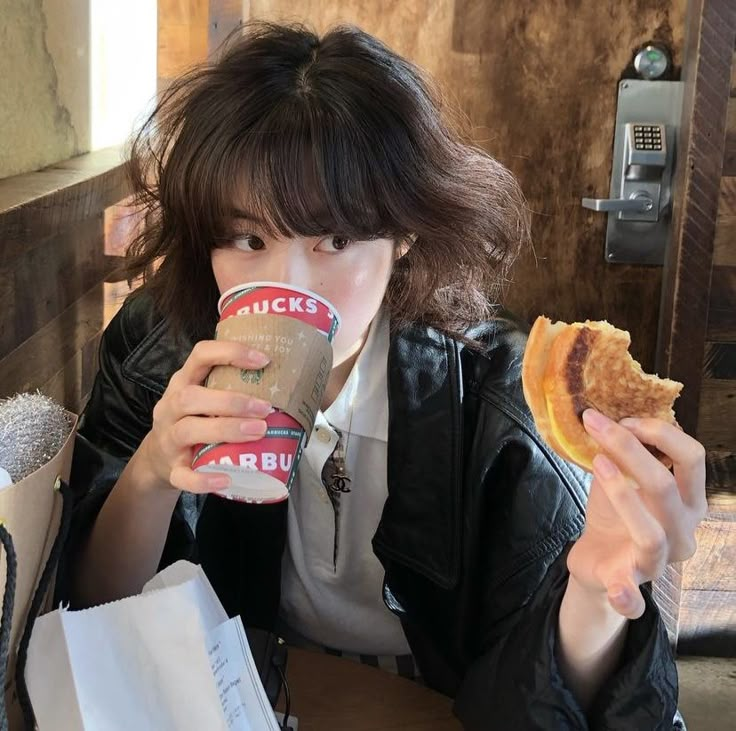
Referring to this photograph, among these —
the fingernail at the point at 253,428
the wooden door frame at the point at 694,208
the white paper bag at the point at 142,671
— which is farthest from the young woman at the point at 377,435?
the wooden door frame at the point at 694,208

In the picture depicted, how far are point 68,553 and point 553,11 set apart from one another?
2.04 metres

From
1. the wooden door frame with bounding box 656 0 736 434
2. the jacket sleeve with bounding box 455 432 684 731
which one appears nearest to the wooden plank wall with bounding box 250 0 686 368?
the wooden door frame with bounding box 656 0 736 434

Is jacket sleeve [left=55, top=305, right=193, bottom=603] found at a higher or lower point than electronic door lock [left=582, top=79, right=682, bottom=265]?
lower

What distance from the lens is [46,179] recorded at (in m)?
1.49

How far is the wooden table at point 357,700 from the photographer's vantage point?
1007mm

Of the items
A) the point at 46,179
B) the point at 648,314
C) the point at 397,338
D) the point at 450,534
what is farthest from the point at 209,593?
the point at 648,314

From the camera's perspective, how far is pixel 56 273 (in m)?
1.62

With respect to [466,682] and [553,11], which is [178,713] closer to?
[466,682]

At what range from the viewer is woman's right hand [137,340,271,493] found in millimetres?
768

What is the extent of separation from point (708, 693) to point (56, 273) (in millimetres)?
1840

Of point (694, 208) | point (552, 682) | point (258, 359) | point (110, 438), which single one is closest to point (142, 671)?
point (258, 359)

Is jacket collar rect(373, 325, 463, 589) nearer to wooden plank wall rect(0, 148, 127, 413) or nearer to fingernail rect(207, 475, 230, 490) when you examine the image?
fingernail rect(207, 475, 230, 490)

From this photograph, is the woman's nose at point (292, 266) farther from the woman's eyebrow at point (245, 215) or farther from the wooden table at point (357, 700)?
the wooden table at point (357, 700)

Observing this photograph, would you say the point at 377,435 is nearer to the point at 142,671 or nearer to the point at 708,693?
the point at 142,671
